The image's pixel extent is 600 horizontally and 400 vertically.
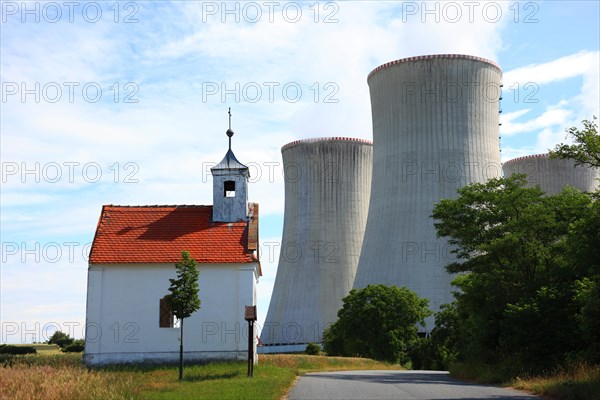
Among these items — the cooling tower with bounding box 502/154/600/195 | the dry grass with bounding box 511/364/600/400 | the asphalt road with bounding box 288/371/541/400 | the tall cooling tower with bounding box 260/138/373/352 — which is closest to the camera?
the dry grass with bounding box 511/364/600/400

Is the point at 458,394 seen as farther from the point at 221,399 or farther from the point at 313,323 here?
the point at 313,323

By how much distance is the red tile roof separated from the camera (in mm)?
26703

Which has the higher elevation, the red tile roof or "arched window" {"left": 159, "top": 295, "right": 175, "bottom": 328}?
the red tile roof

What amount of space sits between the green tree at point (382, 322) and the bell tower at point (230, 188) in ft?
56.2

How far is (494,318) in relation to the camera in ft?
79.6

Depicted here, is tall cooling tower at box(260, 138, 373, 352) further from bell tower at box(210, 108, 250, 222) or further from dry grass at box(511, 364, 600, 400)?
dry grass at box(511, 364, 600, 400)

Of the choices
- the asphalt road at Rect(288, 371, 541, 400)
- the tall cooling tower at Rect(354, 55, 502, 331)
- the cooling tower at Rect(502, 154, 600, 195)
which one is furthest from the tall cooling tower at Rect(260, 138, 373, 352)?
the asphalt road at Rect(288, 371, 541, 400)

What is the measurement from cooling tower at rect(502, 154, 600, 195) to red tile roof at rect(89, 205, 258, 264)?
3868 centimetres

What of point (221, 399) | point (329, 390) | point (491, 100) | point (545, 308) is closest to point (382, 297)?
point (491, 100)

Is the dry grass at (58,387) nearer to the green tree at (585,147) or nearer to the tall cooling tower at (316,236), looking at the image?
the green tree at (585,147)

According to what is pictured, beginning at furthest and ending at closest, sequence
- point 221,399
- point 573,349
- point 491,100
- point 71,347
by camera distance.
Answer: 1. point 71,347
2. point 491,100
3. point 573,349
4. point 221,399

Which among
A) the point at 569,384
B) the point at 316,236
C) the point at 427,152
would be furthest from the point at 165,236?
the point at 316,236

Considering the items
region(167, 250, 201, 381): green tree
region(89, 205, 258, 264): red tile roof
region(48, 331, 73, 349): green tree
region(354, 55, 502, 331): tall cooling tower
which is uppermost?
region(354, 55, 502, 331): tall cooling tower

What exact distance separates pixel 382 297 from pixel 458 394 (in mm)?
29145
